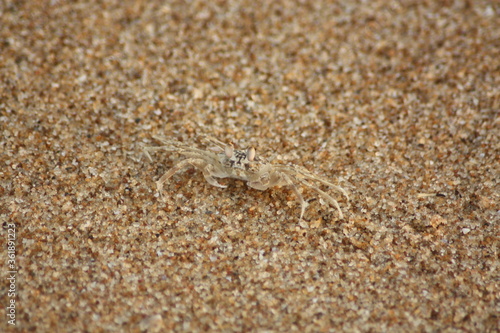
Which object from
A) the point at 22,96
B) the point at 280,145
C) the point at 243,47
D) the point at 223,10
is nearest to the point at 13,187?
the point at 22,96

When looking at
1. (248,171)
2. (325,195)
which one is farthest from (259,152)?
(325,195)

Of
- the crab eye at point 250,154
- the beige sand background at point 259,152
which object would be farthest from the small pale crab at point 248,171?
the beige sand background at point 259,152

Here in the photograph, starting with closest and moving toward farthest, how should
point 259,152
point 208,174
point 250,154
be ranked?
point 250,154, point 208,174, point 259,152

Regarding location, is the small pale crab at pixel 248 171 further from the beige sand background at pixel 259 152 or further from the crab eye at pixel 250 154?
the beige sand background at pixel 259 152

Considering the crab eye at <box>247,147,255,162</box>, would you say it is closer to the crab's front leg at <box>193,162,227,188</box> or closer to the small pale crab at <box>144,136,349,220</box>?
the small pale crab at <box>144,136,349,220</box>

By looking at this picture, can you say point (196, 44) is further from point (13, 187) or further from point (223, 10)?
point (13, 187)

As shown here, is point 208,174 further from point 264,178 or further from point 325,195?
point 325,195
